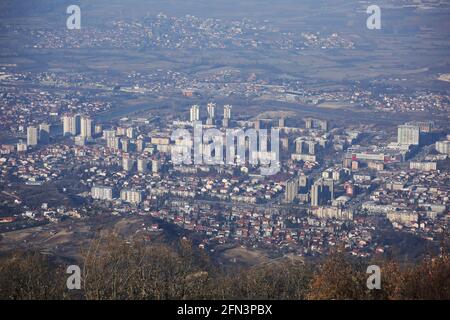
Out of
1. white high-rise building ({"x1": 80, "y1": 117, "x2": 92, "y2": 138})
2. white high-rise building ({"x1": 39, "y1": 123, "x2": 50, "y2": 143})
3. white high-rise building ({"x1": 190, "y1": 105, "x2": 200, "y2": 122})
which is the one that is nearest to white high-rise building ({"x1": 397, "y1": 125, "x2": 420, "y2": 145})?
white high-rise building ({"x1": 190, "y1": 105, "x2": 200, "y2": 122})

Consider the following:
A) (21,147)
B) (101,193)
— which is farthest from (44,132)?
(101,193)

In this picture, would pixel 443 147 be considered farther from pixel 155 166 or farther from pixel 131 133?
pixel 131 133

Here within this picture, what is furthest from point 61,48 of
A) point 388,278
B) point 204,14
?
point 388,278

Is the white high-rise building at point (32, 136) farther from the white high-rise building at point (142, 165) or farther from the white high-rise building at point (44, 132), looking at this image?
the white high-rise building at point (142, 165)

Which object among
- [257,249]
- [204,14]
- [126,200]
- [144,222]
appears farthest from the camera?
[204,14]

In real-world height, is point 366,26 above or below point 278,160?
above

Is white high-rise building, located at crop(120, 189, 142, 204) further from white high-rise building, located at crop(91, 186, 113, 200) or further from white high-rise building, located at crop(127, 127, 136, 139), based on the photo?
white high-rise building, located at crop(127, 127, 136, 139)

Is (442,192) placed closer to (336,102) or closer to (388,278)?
(388,278)
